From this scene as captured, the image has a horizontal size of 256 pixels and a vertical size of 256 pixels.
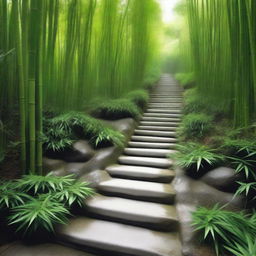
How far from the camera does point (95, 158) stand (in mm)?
2664

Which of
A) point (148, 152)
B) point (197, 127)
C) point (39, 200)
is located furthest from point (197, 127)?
point (39, 200)

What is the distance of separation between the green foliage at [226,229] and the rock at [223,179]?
14.7 inches

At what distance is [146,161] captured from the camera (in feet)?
9.04

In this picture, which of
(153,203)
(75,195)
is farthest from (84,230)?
(153,203)

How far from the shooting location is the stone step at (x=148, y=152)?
117 inches

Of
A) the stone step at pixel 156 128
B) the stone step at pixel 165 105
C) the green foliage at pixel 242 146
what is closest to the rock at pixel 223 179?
the green foliage at pixel 242 146

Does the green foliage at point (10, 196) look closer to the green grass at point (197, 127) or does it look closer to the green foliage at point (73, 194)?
the green foliage at point (73, 194)

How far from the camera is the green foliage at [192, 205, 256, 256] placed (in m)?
1.41

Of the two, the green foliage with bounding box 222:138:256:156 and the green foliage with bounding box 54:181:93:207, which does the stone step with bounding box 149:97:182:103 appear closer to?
the green foliage with bounding box 222:138:256:156

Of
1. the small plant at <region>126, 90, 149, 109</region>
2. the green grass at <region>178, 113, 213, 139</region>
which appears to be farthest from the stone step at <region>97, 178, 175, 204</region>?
the small plant at <region>126, 90, 149, 109</region>

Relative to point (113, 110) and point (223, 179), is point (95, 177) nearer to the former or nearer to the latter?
point (223, 179)

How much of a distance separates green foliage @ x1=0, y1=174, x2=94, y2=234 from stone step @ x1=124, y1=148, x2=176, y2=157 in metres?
1.10

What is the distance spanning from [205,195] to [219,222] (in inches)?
18.1

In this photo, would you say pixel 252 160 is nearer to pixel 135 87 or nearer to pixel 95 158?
pixel 95 158
